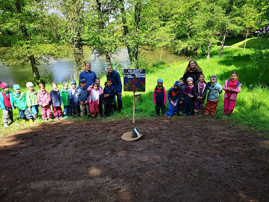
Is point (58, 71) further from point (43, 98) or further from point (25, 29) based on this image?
point (43, 98)

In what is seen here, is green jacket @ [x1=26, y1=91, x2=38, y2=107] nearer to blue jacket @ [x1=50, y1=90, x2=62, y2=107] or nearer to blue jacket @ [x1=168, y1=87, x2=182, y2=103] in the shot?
blue jacket @ [x1=50, y1=90, x2=62, y2=107]

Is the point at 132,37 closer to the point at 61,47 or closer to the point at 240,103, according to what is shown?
the point at 240,103

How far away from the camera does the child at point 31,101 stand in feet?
22.3

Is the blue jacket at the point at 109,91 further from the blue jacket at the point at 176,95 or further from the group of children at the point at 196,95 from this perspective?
the blue jacket at the point at 176,95

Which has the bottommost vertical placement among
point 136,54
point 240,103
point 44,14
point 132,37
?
point 240,103

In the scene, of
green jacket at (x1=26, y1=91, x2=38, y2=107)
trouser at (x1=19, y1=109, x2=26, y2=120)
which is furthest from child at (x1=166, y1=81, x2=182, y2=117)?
trouser at (x1=19, y1=109, x2=26, y2=120)

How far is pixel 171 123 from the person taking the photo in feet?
20.2

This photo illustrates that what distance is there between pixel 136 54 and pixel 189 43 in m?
16.2

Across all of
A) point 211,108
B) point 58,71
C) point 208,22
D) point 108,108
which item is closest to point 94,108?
point 108,108

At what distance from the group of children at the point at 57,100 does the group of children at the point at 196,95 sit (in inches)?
90.5

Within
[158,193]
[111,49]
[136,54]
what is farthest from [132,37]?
[158,193]

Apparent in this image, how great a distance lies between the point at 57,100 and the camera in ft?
23.1

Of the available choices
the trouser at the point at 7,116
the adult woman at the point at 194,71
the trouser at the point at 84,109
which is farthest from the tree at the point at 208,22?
the trouser at the point at 7,116

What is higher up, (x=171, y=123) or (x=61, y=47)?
(x=61, y=47)
